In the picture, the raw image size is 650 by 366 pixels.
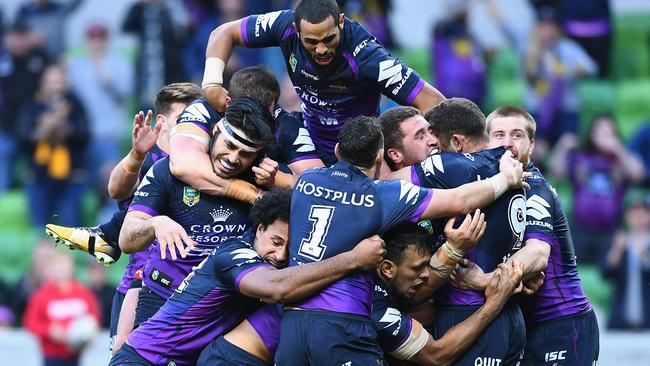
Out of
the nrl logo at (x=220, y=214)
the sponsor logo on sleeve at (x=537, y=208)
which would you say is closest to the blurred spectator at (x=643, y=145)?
the sponsor logo on sleeve at (x=537, y=208)

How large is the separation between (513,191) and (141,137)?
283 centimetres

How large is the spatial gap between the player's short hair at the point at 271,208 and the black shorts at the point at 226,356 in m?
0.79

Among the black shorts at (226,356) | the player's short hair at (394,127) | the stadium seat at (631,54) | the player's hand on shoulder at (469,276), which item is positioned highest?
the stadium seat at (631,54)

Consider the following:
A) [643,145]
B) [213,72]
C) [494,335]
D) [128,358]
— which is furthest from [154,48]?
[494,335]

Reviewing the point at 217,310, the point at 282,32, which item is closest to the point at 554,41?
the point at 282,32

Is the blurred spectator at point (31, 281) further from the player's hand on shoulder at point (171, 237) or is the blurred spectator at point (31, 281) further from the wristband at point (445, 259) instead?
the wristband at point (445, 259)

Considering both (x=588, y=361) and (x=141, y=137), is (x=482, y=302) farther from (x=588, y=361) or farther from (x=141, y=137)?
(x=141, y=137)

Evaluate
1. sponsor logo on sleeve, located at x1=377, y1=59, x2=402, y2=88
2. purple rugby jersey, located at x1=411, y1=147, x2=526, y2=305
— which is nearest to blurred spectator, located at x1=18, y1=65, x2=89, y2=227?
sponsor logo on sleeve, located at x1=377, y1=59, x2=402, y2=88

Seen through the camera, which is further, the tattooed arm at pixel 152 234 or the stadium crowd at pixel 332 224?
the tattooed arm at pixel 152 234

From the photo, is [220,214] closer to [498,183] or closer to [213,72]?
[213,72]

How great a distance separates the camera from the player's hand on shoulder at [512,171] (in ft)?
26.4

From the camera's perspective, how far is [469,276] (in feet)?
26.5

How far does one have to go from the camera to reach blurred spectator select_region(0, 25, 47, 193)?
57.5 ft

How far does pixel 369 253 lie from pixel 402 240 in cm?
41
